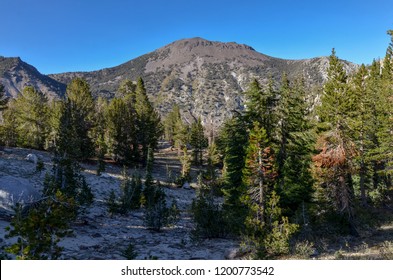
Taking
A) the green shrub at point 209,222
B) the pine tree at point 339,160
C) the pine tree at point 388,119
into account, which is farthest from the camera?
the pine tree at point 388,119

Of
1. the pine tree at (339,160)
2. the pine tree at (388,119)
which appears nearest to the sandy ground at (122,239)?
the pine tree at (339,160)

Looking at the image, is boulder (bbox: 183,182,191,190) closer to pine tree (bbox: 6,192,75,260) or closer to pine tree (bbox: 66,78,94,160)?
pine tree (bbox: 66,78,94,160)

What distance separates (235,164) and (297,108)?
267 inches

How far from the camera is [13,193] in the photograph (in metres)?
15.9

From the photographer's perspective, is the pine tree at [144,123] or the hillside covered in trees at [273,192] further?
the pine tree at [144,123]

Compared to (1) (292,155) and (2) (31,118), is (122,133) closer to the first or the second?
(2) (31,118)

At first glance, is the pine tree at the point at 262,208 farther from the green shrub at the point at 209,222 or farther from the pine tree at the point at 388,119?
the pine tree at the point at 388,119

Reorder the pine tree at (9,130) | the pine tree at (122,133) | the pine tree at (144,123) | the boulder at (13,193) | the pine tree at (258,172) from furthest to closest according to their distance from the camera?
1. the pine tree at (144,123)
2. the pine tree at (9,130)
3. the pine tree at (122,133)
4. the boulder at (13,193)
5. the pine tree at (258,172)

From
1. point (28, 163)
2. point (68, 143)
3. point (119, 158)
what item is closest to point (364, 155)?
point (68, 143)

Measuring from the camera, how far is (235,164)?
77.5ft

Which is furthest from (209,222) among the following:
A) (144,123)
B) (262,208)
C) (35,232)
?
(144,123)

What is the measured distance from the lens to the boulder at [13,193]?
15.7 meters

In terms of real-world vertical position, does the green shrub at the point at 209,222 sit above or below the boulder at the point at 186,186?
above

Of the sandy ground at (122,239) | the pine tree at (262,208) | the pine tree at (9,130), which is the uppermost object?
the pine tree at (9,130)
